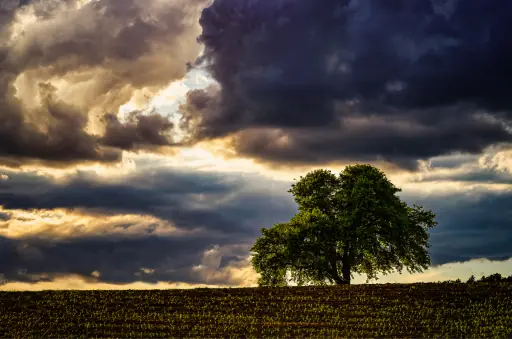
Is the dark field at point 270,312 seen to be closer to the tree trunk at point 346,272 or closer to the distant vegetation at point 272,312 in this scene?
the distant vegetation at point 272,312

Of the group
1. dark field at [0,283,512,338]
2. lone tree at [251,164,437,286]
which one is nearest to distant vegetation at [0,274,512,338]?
dark field at [0,283,512,338]

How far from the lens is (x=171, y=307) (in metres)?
36.5

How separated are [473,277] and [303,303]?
14.8 m

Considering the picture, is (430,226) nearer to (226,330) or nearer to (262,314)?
(262,314)

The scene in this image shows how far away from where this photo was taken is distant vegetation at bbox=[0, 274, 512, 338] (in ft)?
103

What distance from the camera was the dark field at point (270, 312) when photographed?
31453mm

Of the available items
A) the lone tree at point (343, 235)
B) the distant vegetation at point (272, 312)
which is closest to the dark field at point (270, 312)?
the distant vegetation at point (272, 312)

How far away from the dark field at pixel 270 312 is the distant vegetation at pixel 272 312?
5 centimetres

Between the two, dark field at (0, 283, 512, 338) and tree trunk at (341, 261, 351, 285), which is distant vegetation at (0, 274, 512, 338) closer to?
dark field at (0, 283, 512, 338)

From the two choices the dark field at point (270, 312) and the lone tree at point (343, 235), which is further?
the lone tree at point (343, 235)

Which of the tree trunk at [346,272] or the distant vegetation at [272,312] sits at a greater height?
the tree trunk at [346,272]

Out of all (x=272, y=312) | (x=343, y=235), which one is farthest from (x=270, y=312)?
(x=343, y=235)

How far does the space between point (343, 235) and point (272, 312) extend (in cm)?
1678

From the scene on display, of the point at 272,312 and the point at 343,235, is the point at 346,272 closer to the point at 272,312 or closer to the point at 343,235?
the point at 343,235
